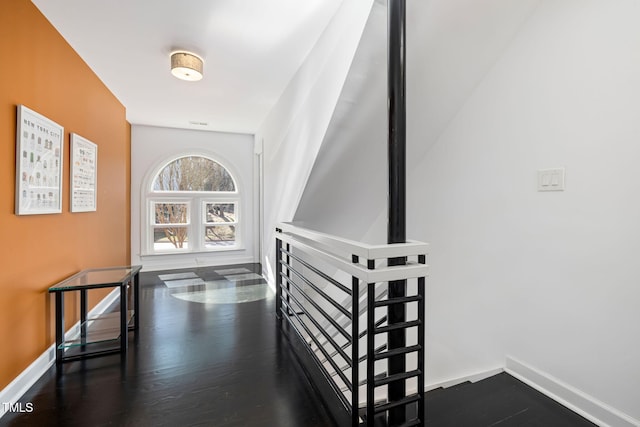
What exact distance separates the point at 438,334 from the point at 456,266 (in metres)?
0.63

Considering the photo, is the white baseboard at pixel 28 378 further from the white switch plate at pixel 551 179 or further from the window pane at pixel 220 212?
the white switch plate at pixel 551 179

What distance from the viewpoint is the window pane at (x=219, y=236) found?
5.46m

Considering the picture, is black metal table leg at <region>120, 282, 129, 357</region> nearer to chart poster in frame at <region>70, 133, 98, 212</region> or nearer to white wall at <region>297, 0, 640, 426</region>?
chart poster in frame at <region>70, 133, 98, 212</region>

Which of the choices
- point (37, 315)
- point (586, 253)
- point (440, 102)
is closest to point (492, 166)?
Answer: point (440, 102)

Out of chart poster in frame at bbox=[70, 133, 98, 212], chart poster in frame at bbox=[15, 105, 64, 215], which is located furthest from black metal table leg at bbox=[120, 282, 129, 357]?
chart poster in frame at bbox=[70, 133, 98, 212]

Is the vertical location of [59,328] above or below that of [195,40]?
below

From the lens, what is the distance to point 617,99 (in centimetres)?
147

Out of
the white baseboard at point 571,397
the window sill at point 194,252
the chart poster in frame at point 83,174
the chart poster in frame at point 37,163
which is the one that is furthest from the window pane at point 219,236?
the white baseboard at point 571,397

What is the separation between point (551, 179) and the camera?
176 cm

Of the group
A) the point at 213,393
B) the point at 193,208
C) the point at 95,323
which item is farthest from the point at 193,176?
the point at 213,393

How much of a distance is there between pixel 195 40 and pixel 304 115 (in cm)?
104

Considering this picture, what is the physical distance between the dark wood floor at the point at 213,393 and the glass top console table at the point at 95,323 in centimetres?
11

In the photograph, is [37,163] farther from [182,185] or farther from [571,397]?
[571,397]

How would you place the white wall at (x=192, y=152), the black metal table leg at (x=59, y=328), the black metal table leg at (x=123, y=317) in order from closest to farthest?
the black metal table leg at (x=59, y=328), the black metal table leg at (x=123, y=317), the white wall at (x=192, y=152)
